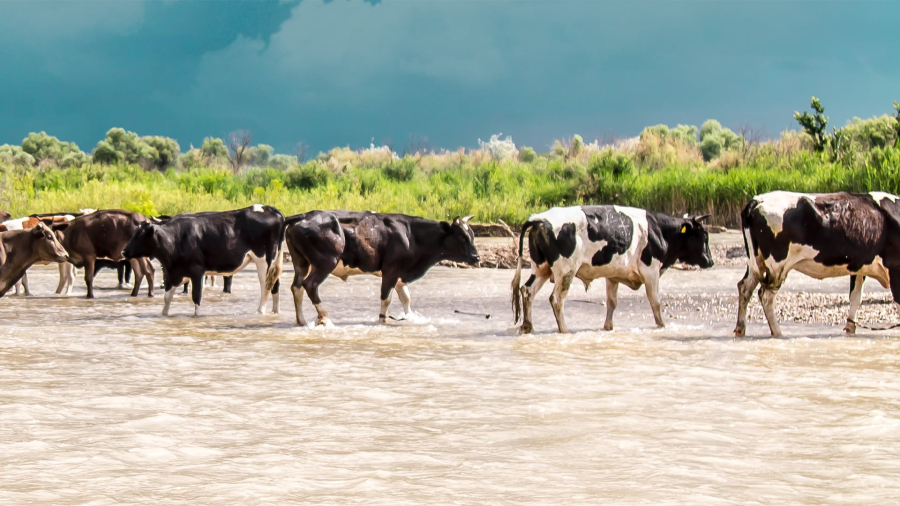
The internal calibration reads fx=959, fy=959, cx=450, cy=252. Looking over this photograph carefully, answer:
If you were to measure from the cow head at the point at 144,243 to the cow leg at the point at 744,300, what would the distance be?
704cm

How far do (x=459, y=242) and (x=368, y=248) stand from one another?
129cm

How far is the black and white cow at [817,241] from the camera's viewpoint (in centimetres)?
979

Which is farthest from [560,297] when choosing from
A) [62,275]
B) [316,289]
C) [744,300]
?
[62,275]

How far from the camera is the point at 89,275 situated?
14312 millimetres

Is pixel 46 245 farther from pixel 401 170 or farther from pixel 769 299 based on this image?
pixel 401 170

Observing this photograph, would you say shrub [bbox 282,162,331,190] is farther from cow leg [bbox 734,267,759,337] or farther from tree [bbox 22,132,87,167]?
tree [bbox 22,132,87,167]

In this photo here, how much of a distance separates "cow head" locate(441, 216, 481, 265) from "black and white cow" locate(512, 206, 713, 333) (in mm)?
1524

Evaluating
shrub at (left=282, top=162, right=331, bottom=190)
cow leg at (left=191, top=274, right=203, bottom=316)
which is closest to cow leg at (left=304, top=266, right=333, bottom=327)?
cow leg at (left=191, top=274, right=203, bottom=316)

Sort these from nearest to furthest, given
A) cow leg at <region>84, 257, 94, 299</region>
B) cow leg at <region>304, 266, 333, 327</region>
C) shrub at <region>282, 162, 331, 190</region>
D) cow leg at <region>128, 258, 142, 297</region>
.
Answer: cow leg at <region>304, 266, 333, 327</region> < cow leg at <region>84, 257, 94, 299</region> < cow leg at <region>128, 258, 142, 297</region> < shrub at <region>282, 162, 331, 190</region>

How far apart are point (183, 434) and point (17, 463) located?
0.92 metres

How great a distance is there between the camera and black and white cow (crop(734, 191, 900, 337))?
32.1ft

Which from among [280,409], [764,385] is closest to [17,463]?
[280,409]

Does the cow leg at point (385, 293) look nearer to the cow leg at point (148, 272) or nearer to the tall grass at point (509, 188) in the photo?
the cow leg at point (148, 272)

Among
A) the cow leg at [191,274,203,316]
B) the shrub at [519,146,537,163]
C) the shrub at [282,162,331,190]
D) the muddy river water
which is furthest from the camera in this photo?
the shrub at [519,146,537,163]
